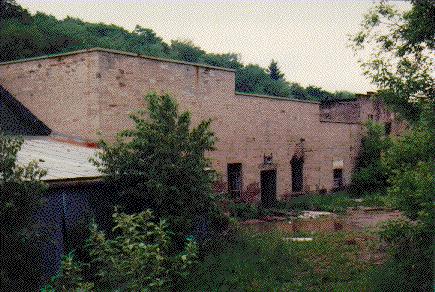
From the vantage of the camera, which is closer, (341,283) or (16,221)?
(16,221)

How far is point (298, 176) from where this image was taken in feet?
74.0

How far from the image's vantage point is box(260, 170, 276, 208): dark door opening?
2091 cm

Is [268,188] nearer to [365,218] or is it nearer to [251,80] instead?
[365,218]

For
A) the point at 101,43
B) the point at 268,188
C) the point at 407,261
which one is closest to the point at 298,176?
the point at 268,188

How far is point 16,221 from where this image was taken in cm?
651

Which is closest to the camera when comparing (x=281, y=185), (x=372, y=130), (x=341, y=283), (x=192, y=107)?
(x=341, y=283)

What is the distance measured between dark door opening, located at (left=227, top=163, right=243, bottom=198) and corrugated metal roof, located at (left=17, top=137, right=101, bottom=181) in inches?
309

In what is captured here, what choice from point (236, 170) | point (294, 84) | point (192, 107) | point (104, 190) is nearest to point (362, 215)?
point (236, 170)

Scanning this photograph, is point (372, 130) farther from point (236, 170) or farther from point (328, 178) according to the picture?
point (236, 170)

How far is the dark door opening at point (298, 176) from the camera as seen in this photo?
22.4 metres

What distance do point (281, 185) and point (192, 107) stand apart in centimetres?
682

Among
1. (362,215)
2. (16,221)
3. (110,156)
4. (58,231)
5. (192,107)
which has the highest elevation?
(192,107)

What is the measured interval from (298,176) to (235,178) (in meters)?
4.74

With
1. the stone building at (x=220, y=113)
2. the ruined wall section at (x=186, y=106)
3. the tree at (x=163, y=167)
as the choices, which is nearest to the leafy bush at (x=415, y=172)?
the tree at (x=163, y=167)
